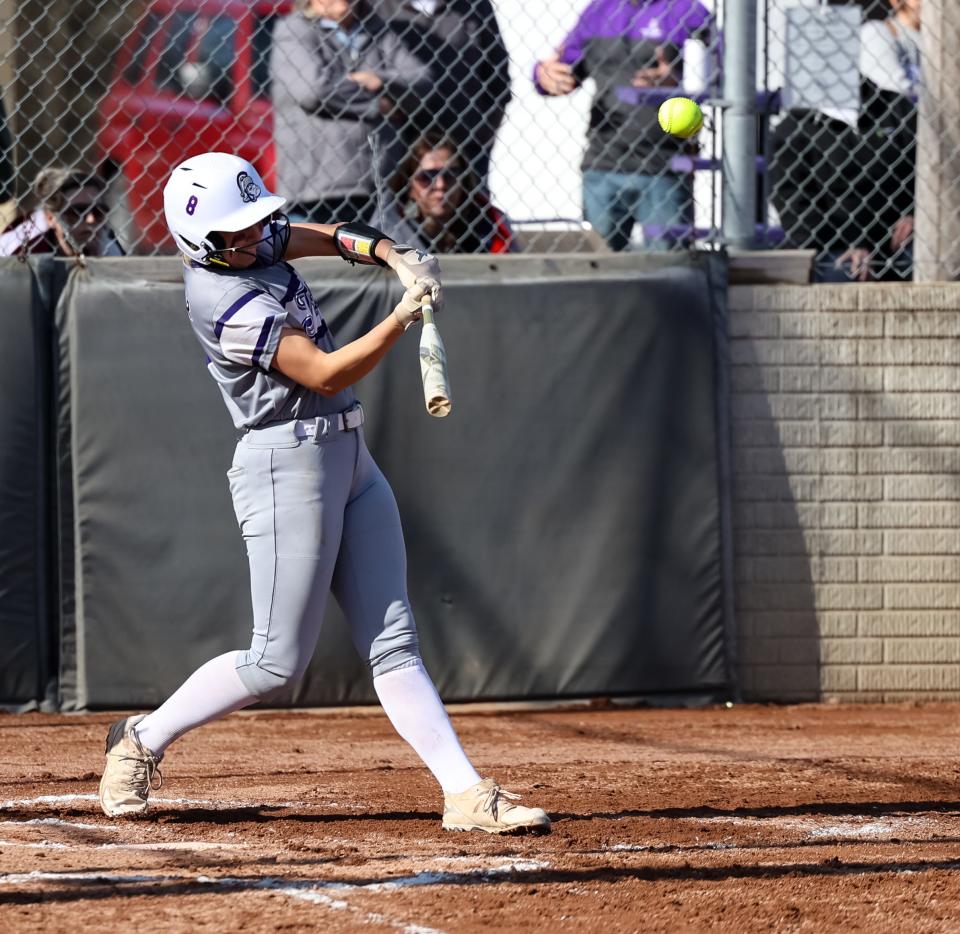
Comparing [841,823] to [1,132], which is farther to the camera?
[1,132]

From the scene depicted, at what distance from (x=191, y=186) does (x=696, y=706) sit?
3.43 m

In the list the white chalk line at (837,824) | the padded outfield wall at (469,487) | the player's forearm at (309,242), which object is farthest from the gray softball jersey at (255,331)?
the padded outfield wall at (469,487)

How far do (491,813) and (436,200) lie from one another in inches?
133

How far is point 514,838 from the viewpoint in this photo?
391cm

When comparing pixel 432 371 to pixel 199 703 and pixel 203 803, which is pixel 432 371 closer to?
pixel 199 703

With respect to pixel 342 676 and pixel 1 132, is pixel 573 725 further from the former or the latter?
pixel 1 132

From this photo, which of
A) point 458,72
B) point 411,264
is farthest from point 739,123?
point 411,264

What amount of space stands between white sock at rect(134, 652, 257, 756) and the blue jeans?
326 cm

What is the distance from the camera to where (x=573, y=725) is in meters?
6.07

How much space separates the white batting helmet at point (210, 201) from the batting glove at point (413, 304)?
0.42 metres

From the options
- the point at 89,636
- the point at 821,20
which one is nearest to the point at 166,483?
the point at 89,636

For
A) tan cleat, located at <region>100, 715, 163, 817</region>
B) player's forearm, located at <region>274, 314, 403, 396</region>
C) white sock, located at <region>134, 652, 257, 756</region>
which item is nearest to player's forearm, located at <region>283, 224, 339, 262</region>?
player's forearm, located at <region>274, 314, 403, 396</region>

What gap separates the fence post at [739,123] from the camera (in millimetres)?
6457

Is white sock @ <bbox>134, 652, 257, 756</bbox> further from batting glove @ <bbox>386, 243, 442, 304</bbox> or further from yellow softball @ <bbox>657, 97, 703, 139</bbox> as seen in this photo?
yellow softball @ <bbox>657, 97, 703, 139</bbox>
